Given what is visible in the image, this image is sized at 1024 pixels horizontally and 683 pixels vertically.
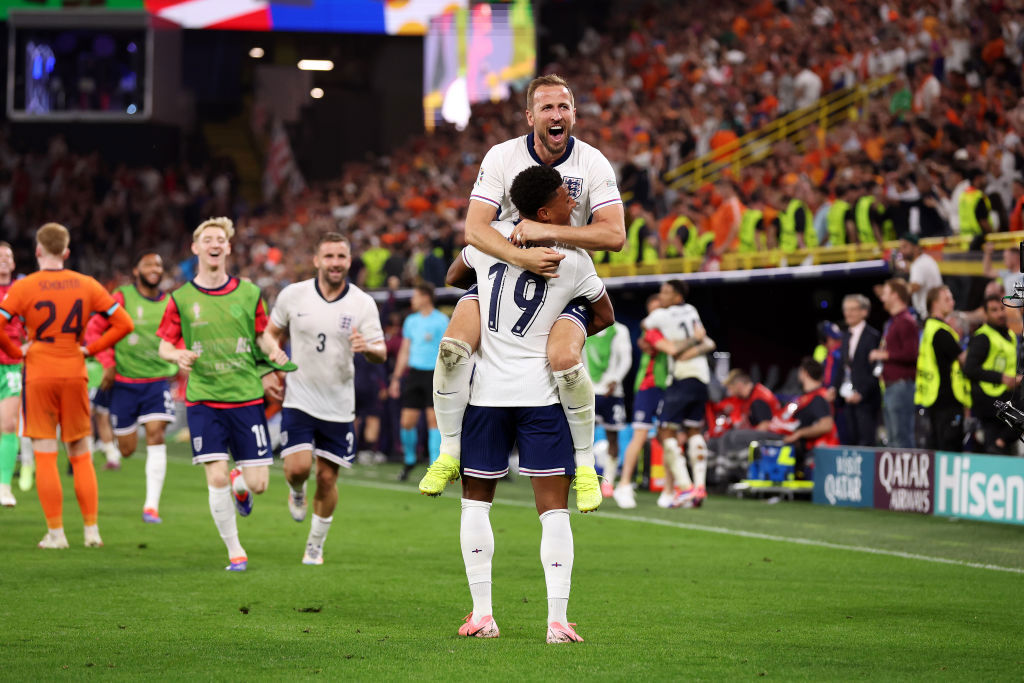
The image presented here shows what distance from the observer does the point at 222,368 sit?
9180 mm

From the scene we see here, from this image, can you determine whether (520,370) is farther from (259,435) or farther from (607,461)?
(607,461)

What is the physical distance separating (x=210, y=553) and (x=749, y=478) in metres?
A: 7.29

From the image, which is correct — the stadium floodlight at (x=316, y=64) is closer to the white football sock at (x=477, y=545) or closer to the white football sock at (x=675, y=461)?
the white football sock at (x=675, y=461)

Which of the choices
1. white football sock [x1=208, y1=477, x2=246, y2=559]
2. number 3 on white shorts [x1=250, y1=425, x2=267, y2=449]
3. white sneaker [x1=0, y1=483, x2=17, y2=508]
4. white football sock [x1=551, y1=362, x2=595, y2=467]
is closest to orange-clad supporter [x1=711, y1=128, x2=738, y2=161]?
white sneaker [x1=0, y1=483, x2=17, y2=508]

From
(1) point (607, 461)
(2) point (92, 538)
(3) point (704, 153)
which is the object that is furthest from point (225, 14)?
(2) point (92, 538)

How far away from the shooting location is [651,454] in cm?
1697

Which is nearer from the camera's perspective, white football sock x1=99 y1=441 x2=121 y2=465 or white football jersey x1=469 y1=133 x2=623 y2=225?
white football jersey x1=469 y1=133 x2=623 y2=225

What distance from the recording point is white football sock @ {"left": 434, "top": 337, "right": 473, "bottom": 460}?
20.5 ft

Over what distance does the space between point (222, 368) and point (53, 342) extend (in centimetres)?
139

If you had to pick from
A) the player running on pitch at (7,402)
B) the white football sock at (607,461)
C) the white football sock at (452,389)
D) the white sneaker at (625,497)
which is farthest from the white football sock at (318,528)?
the white football sock at (607,461)

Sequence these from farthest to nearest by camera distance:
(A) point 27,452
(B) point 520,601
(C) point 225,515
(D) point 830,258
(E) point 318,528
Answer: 1. (D) point 830,258
2. (A) point 27,452
3. (E) point 318,528
4. (C) point 225,515
5. (B) point 520,601

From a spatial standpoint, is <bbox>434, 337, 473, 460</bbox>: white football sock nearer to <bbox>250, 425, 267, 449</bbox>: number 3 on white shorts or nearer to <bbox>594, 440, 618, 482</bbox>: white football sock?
<bbox>250, 425, 267, 449</bbox>: number 3 on white shorts

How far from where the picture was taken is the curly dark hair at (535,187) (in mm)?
6129

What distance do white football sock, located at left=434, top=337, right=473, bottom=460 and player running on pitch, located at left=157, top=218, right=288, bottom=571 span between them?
295 centimetres
